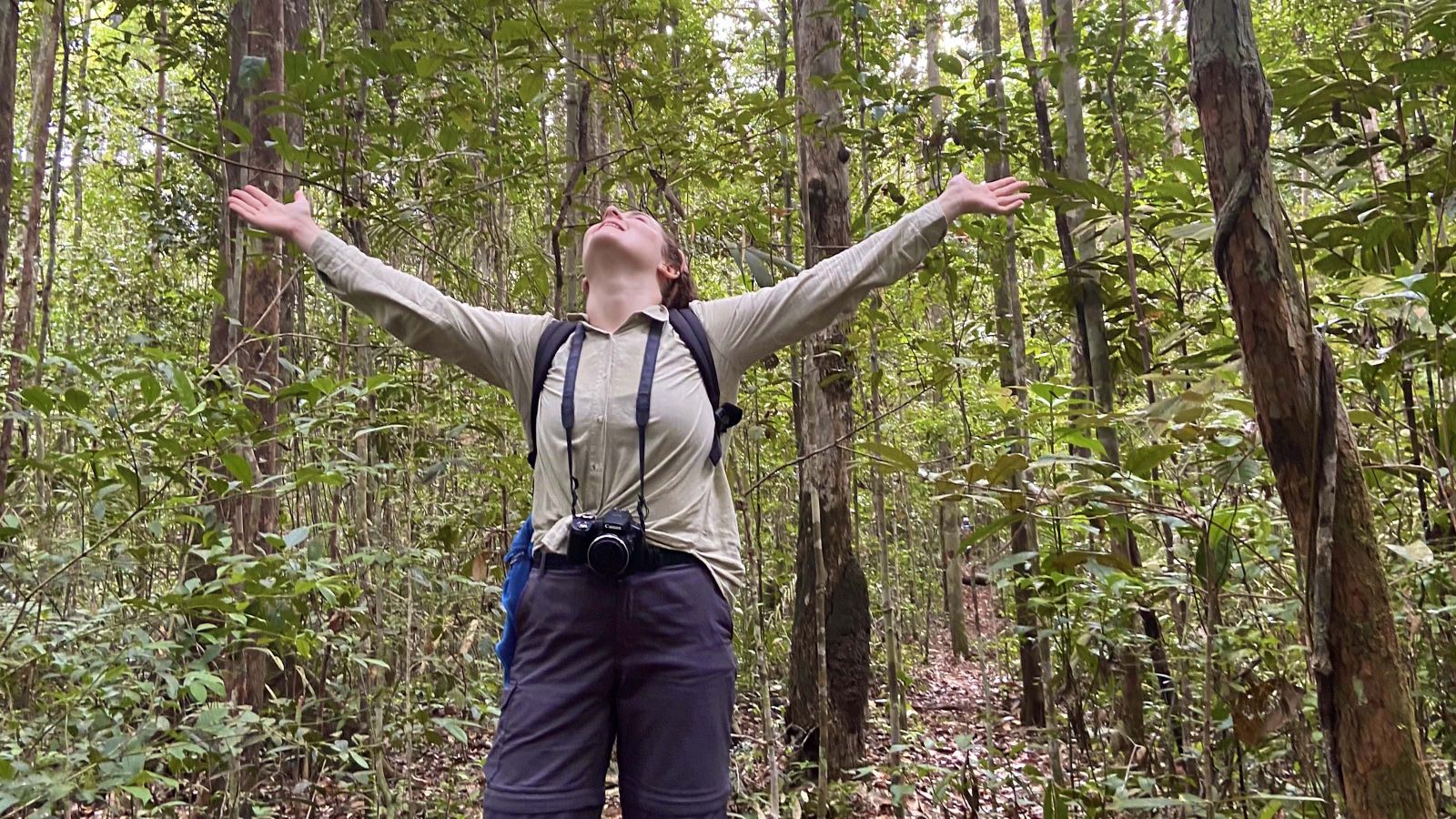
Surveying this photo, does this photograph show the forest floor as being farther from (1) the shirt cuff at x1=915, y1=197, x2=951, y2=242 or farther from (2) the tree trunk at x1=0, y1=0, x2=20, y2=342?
(2) the tree trunk at x1=0, y1=0, x2=20, y2=342

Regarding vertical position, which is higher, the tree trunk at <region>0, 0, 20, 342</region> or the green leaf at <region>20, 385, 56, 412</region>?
the tree trunk at <region>0, 0, 20, 342</region>

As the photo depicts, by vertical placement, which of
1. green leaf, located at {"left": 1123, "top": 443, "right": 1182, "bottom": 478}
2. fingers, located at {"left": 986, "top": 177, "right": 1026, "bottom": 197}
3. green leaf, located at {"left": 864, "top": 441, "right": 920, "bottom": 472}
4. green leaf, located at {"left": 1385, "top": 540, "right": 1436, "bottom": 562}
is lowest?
green leaf, located at {"left": 1385, "top": 540, "right": 1436, "bottom": 562}

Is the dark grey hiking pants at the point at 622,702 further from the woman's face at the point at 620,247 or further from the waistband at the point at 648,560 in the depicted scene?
the woman's face at the point at 620,247

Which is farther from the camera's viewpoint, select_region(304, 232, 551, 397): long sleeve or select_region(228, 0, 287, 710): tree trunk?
select_region(228, 0, 287, 710): tree trunk

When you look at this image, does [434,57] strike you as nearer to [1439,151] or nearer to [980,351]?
[980,351]

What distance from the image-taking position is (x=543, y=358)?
2.11 metres

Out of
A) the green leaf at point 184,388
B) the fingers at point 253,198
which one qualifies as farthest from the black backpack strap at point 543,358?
the green leaf at point 184,388

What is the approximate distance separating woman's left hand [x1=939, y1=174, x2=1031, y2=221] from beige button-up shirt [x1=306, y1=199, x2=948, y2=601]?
50mm

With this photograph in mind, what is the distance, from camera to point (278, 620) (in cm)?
275

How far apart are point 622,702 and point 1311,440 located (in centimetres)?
139

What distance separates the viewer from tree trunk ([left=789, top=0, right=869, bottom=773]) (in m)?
4.45

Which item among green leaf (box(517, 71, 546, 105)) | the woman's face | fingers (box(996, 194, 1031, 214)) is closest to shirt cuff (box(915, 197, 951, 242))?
fingers (box(996, 194, 1031, 214))

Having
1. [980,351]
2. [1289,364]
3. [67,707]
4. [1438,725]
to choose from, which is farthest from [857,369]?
[67,707]

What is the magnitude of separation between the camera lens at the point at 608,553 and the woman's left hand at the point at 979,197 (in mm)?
1042
